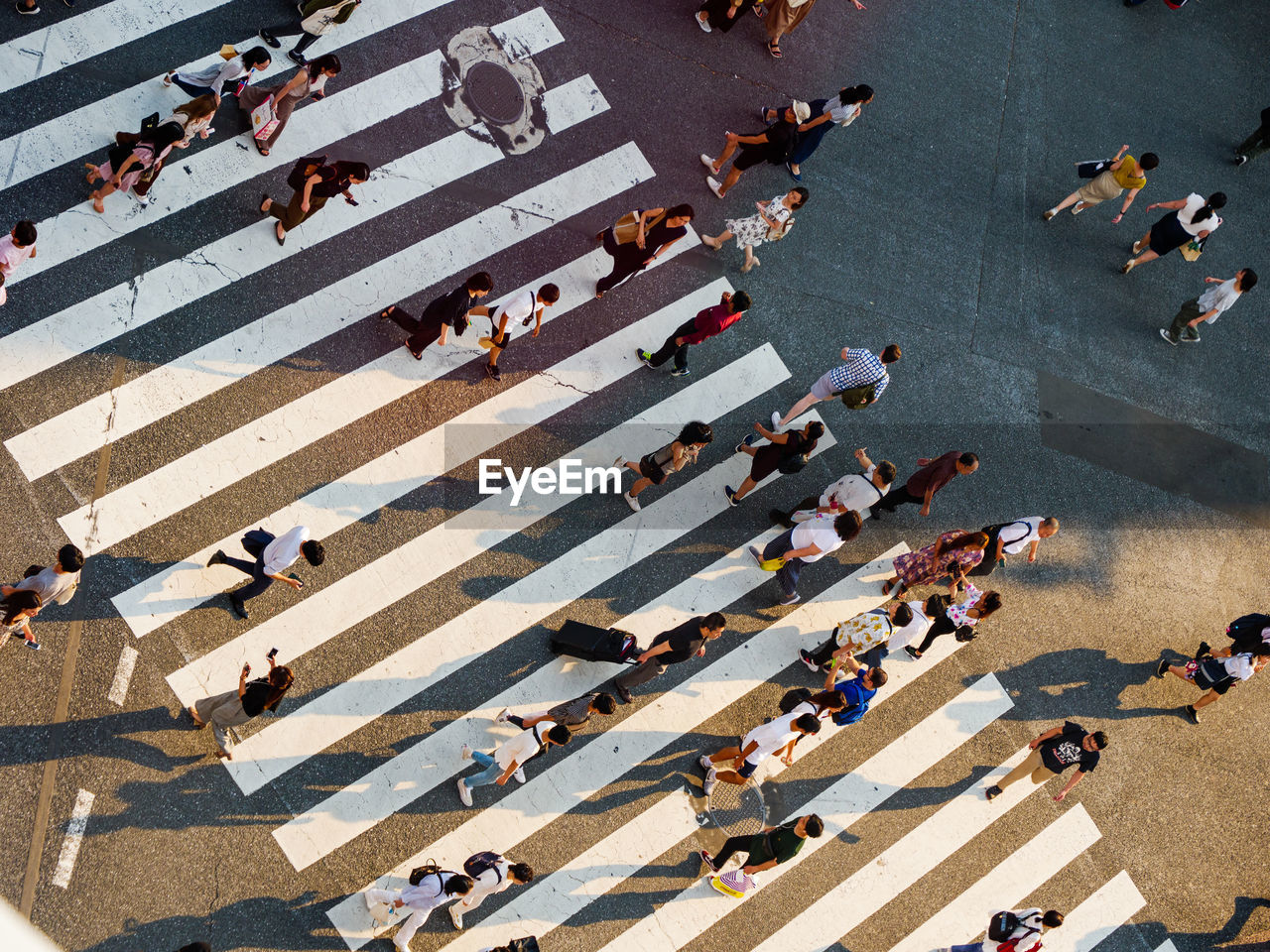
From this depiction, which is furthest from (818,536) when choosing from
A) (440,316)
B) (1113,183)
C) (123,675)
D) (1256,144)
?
(1256,144)

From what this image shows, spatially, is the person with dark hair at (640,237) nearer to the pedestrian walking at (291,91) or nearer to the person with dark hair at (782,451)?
the person with dark hair at (782,451)

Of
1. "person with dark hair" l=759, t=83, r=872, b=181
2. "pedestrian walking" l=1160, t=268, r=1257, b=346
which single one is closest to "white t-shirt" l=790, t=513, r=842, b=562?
"person with dark hair" l=759, t=83, r=872, b=181

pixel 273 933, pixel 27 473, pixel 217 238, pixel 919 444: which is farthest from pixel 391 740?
pixel 919 444

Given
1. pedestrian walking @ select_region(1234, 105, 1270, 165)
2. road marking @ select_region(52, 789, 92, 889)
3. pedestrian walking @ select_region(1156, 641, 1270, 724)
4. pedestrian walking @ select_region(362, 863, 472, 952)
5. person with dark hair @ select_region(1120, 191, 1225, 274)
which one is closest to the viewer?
pedestrian walking @ select_region(362, 863, 472, 952)

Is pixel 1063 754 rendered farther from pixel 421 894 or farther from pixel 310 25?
pixel 310 25

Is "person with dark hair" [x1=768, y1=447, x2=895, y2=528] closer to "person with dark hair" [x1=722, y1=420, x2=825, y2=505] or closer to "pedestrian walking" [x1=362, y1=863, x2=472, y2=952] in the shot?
"person with dark hair" [x1=722, y1=420, x2=825, y2=505]
